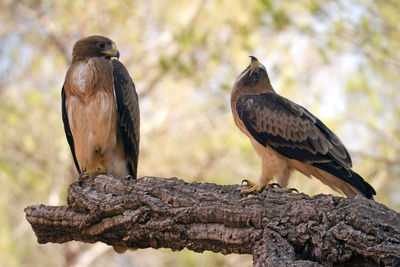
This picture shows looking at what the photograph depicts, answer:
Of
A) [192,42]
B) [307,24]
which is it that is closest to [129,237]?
[307,24]

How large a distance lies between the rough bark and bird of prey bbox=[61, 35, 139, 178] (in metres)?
0.83

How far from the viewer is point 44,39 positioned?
41.3 feet

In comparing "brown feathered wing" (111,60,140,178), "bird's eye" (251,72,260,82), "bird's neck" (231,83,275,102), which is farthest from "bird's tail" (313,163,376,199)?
"brown feathered wing" (111,60,140,178)

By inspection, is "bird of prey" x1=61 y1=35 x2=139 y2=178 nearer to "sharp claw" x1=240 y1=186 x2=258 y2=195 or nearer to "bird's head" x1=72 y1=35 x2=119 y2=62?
"bird's head" x1=72 y1=35 x2=119 y2=62

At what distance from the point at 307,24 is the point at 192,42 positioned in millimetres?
2497

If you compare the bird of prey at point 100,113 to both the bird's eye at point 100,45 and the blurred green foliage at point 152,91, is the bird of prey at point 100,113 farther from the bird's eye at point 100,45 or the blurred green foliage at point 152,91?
the blurred green foliage at point 152,91

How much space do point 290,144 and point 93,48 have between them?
2.37 meters

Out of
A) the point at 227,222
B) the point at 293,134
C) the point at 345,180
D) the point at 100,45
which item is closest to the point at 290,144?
the point at 293,134

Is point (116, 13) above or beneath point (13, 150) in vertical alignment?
above

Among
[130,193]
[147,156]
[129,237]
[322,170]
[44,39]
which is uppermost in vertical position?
[44,39]

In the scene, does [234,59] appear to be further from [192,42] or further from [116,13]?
[116,13]

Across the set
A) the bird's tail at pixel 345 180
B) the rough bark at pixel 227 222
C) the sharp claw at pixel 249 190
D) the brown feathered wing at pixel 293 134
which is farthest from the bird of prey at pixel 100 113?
the bird's tail at pixel 345 180

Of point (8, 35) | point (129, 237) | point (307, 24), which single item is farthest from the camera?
point (8, 35)

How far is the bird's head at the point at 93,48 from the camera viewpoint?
5660mm
